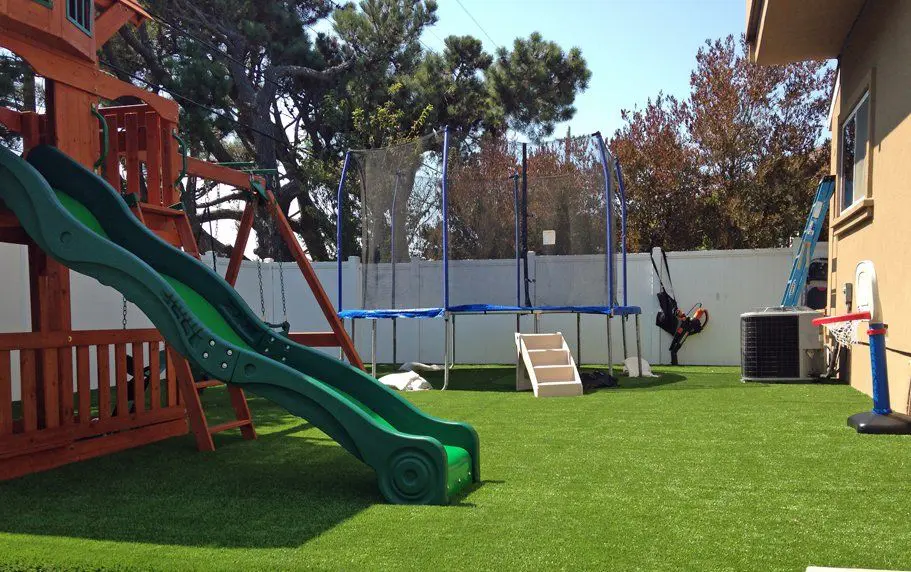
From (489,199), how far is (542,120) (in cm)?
850

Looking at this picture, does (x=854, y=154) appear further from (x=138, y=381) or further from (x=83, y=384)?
(x=83, y=384)

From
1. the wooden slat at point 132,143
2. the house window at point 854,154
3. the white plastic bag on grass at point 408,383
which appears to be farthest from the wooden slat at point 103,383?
the house window at point 854,154

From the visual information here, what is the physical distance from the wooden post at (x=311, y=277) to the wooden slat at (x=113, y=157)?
1.33 metres

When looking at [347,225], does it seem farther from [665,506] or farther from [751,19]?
[665,506]

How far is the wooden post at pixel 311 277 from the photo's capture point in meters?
6.69

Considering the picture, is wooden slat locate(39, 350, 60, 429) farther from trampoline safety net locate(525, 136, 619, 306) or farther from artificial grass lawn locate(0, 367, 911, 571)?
trampoline safety net locate(525, 136, 619, 306)

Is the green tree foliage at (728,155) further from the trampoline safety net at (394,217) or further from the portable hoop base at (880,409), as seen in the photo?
the portable hoop base at (880,409)

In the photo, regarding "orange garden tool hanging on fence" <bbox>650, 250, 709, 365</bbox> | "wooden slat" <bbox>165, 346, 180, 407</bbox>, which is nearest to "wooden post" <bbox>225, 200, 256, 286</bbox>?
"wooden slat" <bbox>165, 346, 180, 407</bbox>

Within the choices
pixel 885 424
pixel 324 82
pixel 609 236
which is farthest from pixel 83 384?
pixel 324 82

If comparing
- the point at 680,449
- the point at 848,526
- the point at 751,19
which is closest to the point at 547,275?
the point at 751,19

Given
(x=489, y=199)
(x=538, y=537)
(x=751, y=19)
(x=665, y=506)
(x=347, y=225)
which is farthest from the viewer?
(x=347, y=225)

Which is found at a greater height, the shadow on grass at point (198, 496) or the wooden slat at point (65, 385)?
the wooden slat at point (65, 385)

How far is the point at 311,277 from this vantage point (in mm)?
6883

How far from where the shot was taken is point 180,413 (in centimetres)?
616
